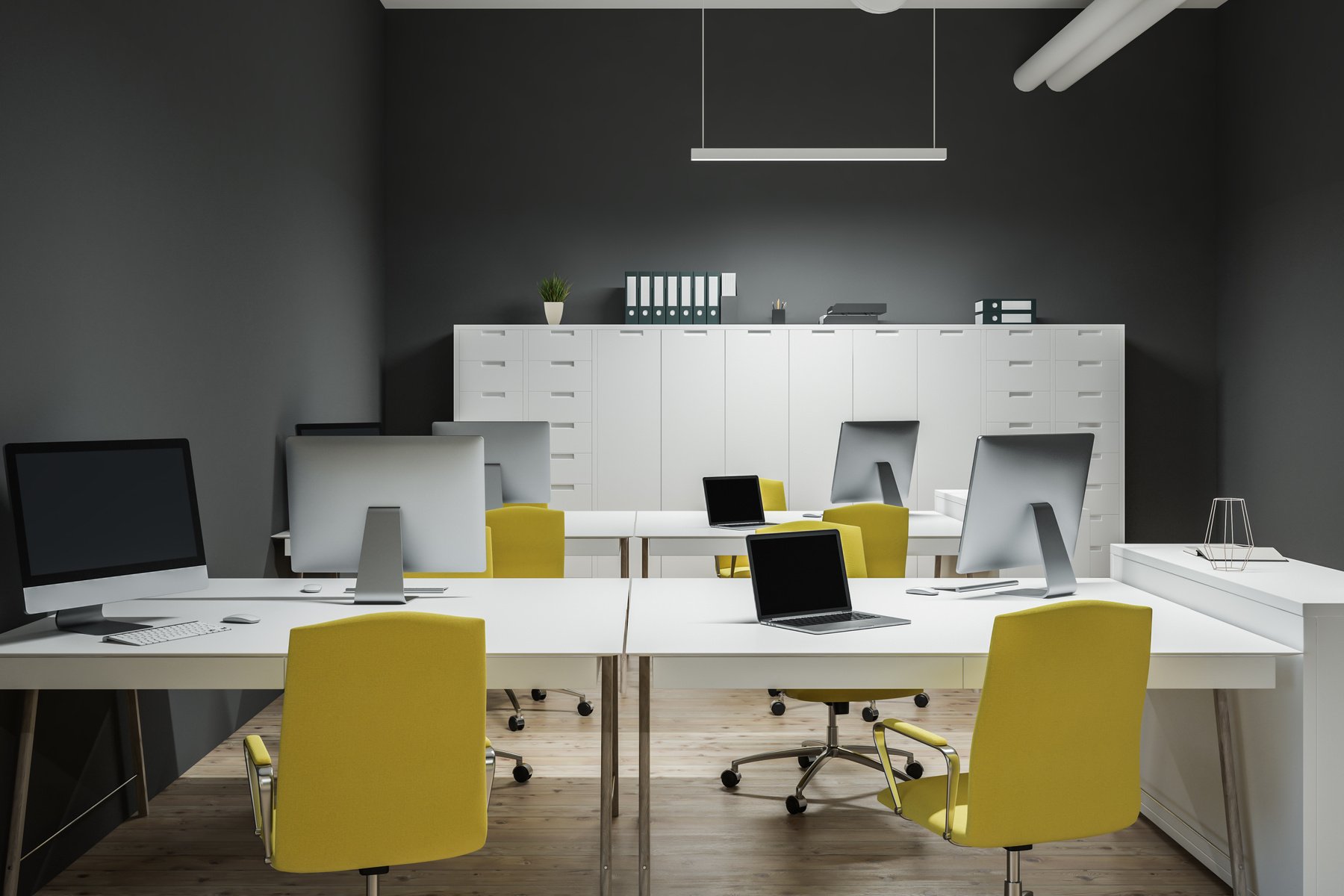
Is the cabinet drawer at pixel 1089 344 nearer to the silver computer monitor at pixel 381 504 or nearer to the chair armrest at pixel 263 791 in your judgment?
the silver computer monitor at pixel 381 504

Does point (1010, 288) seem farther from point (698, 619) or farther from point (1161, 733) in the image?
point (698, 619)

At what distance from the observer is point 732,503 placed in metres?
4.81

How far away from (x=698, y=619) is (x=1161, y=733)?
1522 millimetres

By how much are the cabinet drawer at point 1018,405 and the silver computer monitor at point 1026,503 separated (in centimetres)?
360

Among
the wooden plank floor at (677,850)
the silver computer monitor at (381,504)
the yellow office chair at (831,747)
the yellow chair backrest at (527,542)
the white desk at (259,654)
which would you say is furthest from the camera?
the yellow chair backrest at (527,542)

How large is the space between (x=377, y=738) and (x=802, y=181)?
5779 millimetres

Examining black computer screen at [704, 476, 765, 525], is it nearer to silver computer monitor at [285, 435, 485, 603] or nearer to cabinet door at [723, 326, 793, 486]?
cabinet door at [723, 326, 793, 486]

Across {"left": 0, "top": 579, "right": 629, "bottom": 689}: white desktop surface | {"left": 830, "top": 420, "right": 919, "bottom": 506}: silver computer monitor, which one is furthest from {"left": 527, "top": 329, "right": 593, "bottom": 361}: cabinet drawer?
{"left": 0, "top": 579, "right": 629, "bottom": 689}: white desktop surface

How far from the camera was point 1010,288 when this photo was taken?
22.4 ft

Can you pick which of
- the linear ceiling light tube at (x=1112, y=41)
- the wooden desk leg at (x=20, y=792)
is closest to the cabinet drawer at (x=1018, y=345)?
the linear ceiling light tube at (x=1112, y=41)

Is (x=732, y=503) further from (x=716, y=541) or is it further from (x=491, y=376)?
(x=491, y=376)

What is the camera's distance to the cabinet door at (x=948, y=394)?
21.0ft

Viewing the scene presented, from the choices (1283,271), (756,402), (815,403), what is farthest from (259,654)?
(1283,271)

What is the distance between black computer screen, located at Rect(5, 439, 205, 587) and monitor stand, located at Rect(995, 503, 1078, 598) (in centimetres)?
247
